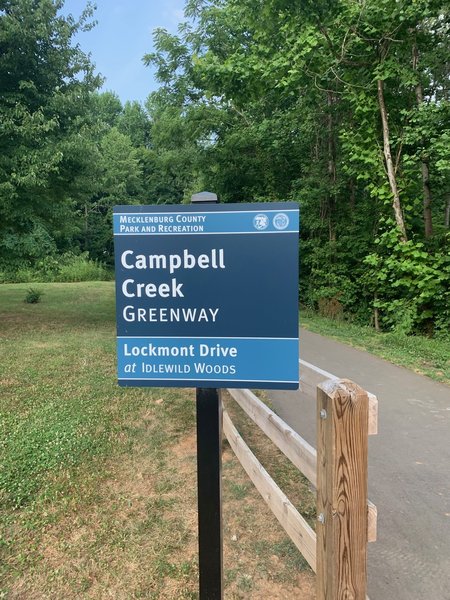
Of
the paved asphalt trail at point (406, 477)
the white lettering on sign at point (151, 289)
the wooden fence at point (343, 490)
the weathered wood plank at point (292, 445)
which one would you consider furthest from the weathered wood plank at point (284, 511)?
the white lettering on sign at point (151, 289)

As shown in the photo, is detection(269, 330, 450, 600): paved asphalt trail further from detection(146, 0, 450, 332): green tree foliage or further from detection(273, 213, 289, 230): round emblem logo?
detection(146, 0, 450, 332): green tree foliage

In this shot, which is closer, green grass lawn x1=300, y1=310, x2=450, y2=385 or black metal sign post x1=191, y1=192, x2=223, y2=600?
black metal sign post x1=191, y1=192, x2=223, y2=600

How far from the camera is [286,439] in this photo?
2777mm

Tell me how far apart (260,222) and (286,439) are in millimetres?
1539

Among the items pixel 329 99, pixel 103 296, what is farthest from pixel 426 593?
pixel 103 296

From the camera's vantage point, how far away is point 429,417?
4824 millimetres

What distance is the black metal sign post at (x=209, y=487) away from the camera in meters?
1.96

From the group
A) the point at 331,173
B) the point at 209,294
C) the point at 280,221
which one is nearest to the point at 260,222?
the point at 280,221

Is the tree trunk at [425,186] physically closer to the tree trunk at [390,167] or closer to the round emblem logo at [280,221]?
the tree trunk at [390,167]

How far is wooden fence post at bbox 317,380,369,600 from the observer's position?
61.3 inches

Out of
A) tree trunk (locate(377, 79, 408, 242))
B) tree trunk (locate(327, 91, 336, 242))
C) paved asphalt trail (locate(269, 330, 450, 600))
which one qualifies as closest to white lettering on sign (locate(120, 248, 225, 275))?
paved asphalt trail (locate(269, 330, 450, 600))

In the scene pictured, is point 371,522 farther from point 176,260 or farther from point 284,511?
point 176,260

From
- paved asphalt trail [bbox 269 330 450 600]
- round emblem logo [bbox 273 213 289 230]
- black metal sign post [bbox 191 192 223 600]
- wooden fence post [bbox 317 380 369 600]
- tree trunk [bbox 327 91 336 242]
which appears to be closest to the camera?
wooden fence post [bbox 317 380 369 600]

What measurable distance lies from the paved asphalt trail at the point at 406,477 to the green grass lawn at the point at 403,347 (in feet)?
1.18
